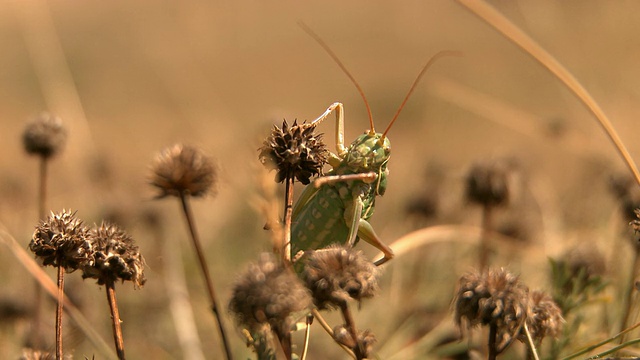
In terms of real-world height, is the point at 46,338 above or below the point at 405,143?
below

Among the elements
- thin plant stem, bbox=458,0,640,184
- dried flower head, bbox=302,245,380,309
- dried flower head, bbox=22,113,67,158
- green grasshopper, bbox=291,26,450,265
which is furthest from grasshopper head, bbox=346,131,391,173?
dried flower head, bbox=22,113,67,158

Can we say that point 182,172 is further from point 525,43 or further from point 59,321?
point 525,43

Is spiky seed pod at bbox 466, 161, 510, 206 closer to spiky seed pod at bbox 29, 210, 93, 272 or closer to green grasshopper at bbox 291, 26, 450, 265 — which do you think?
green grasshopper at bbox 291, 26, 450, 265

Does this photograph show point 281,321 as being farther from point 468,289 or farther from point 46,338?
point 46,338

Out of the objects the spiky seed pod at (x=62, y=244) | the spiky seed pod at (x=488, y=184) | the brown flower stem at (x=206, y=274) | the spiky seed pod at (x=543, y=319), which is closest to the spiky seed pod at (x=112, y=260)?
the spiky seed pod at (x=62, y=244)

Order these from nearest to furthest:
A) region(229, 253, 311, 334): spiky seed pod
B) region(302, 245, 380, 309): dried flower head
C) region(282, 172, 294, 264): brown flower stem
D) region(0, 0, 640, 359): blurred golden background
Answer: region(229, 253, 311, 334): spiky seed pod → region(302, 245, 380, 309): dried flower head → region(282, 172, 294, 264): brown flower stem → region(0, 0, 640, 359): blurred golden background

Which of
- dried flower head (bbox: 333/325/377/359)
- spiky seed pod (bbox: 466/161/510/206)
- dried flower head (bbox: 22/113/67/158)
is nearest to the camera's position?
dried flower head (bbox: 333/325/377/359)

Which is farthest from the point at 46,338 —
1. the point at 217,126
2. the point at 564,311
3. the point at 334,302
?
the point at 217,126

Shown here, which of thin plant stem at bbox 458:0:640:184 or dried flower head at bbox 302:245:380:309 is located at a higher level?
thin plant stem at bbox 458:0:640:184
